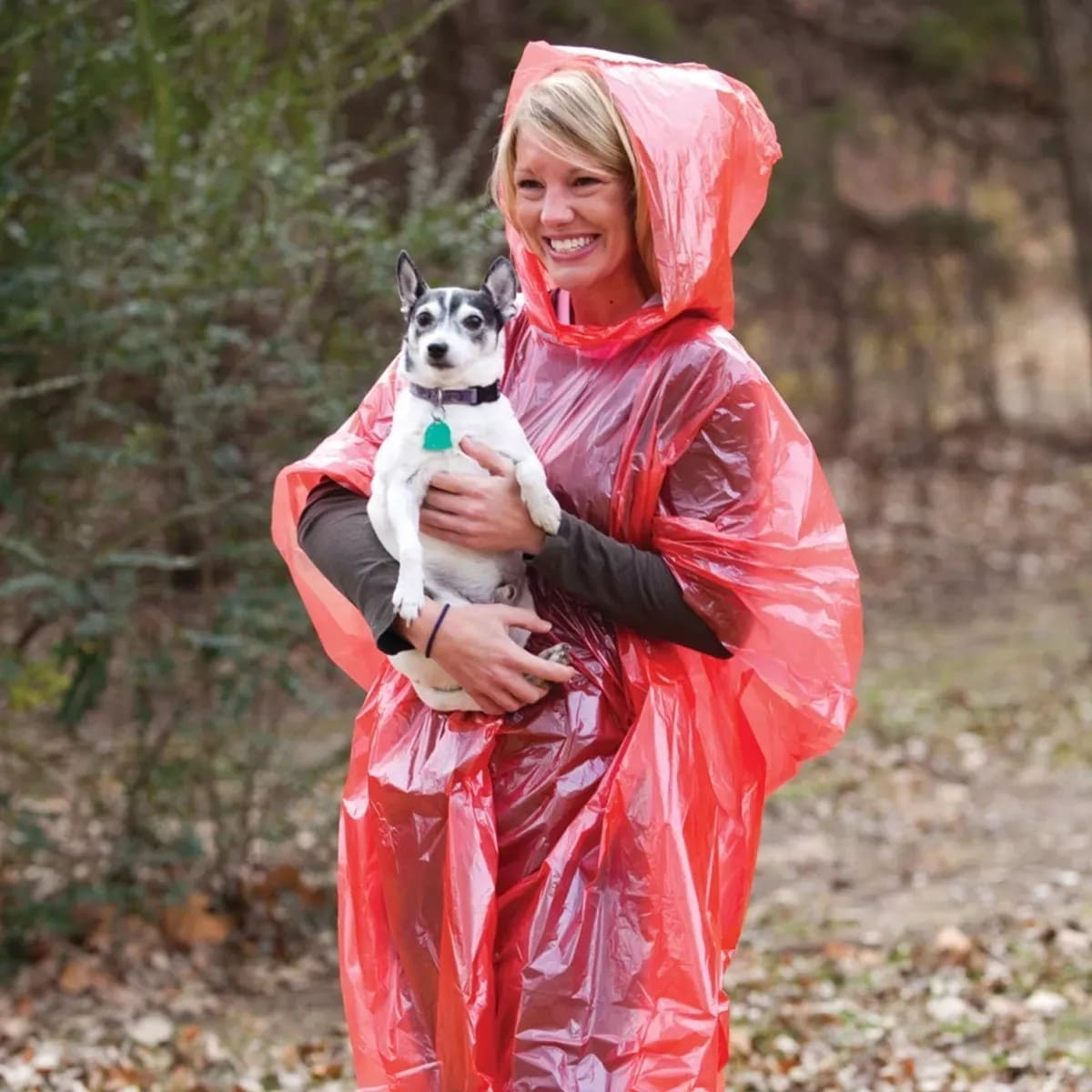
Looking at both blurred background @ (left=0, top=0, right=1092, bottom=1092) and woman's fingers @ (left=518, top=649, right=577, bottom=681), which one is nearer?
woman's fingers @ (left=518, top=649, right=577, bottom=681)

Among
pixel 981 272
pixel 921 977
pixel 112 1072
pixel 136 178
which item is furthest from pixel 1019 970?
pixel 981 272

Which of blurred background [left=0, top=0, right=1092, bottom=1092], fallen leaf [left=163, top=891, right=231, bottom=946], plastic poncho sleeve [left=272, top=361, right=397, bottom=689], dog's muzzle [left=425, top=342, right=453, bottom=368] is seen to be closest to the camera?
dog's muzzle [left=425, top=342, right=453, bottom=368]

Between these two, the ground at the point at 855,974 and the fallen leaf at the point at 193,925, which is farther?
the fallen leaf at the point at 193,925

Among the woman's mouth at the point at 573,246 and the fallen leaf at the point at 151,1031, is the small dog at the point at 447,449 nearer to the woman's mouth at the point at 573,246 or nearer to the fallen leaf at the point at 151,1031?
the woman's mouth at the point at 573,246

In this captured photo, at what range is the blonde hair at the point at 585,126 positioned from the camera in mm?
2352

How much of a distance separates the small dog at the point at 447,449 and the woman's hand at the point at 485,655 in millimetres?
25

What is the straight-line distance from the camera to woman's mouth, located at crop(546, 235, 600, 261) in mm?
2395

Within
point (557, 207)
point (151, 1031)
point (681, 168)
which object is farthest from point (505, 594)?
point (151, 1031)

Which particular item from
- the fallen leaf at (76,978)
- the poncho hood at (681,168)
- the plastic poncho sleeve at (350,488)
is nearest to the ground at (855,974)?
the fallen leaf at (76,978)

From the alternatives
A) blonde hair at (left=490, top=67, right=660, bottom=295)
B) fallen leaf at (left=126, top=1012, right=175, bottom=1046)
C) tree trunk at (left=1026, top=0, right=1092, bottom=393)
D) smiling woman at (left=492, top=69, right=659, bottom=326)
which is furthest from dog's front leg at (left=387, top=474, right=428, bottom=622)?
tree trunk at (left=1026, top=0, right=1092, bottom=393)

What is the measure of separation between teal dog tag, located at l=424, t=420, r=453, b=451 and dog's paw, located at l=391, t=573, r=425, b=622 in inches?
7.5

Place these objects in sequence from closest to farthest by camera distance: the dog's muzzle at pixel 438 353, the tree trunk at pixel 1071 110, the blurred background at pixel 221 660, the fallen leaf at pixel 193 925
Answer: the dog's muzzle at pixel 438 353 < the blurred background at pixel 221 660 < the fallen leaf at pixel 193 925 < the tree trunk at pixel 1071 110

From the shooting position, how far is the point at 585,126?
2.35 metres

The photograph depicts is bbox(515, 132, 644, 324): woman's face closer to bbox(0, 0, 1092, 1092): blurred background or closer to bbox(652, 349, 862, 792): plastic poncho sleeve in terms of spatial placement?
bbox(652, 349, 862, 792): plastic poncho sleeve
